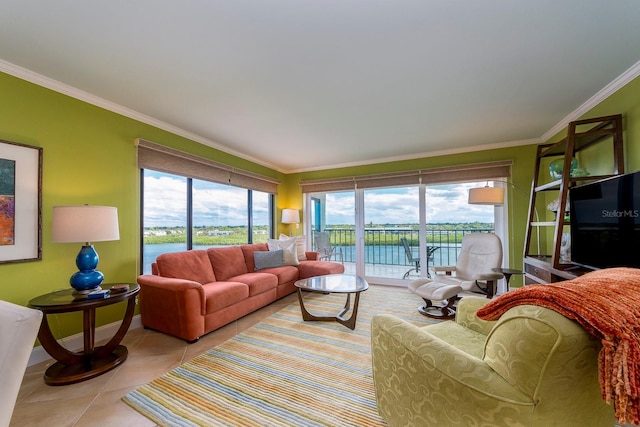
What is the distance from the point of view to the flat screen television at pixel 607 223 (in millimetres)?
1652

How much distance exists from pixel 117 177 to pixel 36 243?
872mm

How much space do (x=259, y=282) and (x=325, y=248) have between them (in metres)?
2.57

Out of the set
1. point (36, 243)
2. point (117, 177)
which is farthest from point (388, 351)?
point (117, 177)

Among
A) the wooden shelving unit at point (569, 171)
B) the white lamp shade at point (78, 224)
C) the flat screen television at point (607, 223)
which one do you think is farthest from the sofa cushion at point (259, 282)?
the flat screen television at point (607, 223)

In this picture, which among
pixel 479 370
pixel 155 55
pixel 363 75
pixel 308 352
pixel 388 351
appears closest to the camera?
pixel 479 370

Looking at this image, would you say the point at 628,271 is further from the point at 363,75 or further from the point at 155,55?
the point at 155,55

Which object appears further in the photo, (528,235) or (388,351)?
(528,235)

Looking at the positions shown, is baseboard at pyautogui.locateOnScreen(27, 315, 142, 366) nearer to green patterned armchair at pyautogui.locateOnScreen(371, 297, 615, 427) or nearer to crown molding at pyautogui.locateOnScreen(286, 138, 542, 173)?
green patterned armchair at pyautogui.locateOnScreen(371, 297, 615, 427)

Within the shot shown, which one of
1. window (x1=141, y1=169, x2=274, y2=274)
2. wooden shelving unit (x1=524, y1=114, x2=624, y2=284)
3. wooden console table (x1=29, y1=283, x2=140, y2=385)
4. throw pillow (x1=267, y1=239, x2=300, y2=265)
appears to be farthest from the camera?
throw pillow (x1=267, y1=239, x2=300, y2=265)

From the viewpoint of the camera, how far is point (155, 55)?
1.83m

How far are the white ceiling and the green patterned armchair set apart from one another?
64.8 inches

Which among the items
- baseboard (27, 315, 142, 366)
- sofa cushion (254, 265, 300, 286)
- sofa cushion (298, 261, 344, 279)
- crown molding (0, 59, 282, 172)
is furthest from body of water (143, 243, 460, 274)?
baseboard (27, 315, 142, 366)

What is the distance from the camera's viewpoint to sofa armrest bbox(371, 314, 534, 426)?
85 cm

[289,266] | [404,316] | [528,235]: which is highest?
[528,235]
